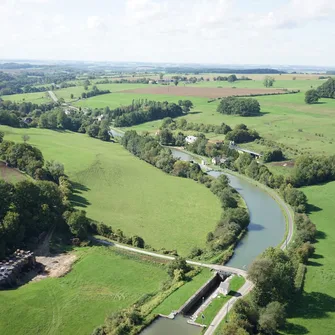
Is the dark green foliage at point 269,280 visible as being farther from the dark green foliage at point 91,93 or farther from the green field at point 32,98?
the dark green foliage at point 91,93

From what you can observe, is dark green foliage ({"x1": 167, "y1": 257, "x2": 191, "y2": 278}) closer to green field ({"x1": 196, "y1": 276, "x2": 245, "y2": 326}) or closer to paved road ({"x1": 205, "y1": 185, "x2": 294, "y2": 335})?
green field ({"x1": 196, "y1": 276, "x2": 245, "y2": 326})

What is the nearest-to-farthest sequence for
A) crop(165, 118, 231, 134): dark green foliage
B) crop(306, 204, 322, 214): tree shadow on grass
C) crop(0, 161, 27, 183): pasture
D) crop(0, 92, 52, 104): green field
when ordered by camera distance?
crop(306, 204, 322, 214): tree shadow on grass
crop(0, 161, 27, 183): pasture
crop(165, 118, 231, 134): dark green foliage
crop(0, 92, 52, 104): green field

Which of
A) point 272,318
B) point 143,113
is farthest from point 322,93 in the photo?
point 272,318

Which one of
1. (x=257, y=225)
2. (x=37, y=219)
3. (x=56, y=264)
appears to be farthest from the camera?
(x=257, y=225)

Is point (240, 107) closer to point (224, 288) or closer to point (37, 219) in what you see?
point (37, 219)

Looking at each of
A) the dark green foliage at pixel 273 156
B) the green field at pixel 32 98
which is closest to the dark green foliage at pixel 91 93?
the green field at pixel 32 98

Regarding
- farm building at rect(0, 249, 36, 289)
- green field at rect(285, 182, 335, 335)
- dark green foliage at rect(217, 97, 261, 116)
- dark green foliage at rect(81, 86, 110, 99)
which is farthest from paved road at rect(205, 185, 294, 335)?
dark green foliage at rect(81, 86, 110, 99)
